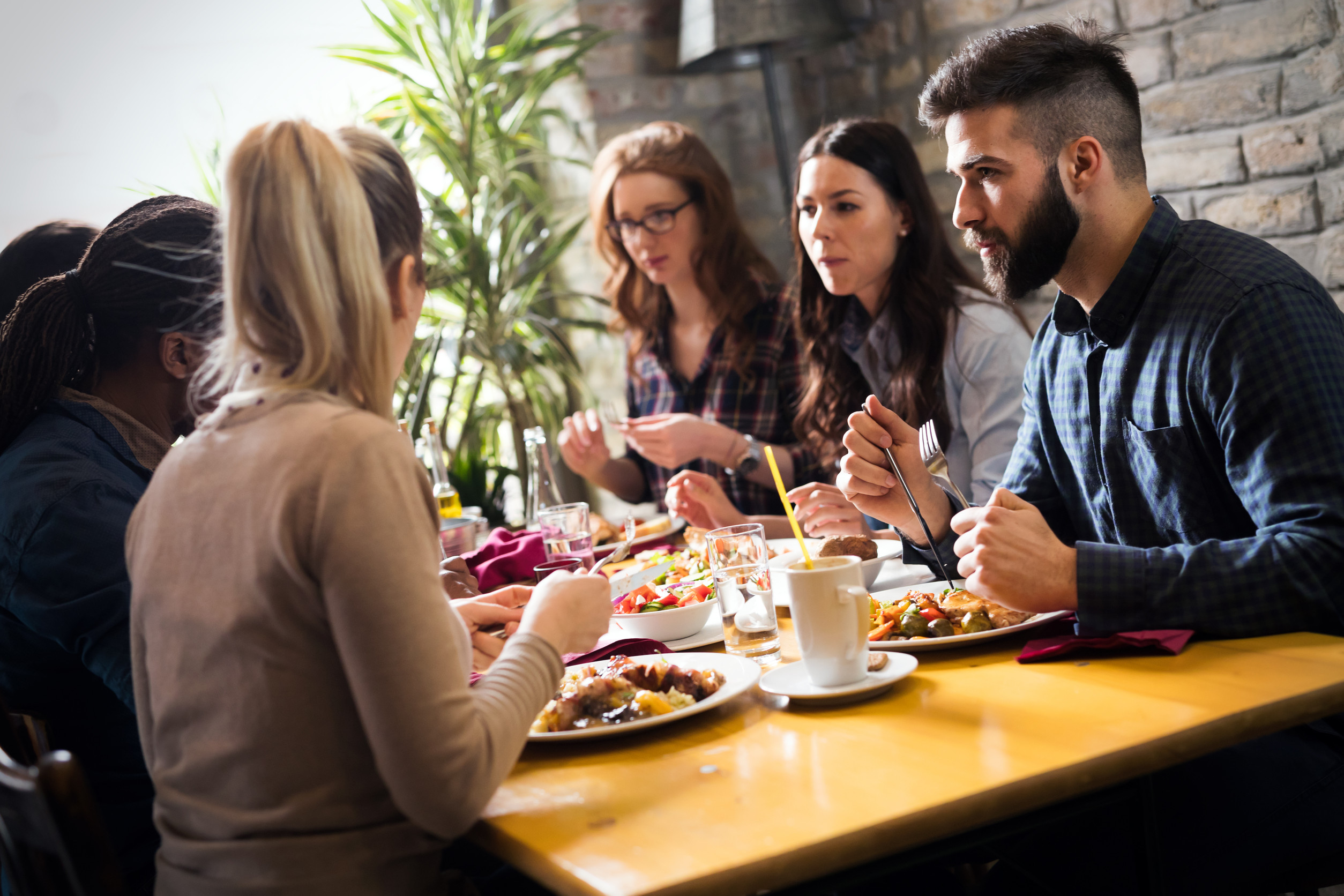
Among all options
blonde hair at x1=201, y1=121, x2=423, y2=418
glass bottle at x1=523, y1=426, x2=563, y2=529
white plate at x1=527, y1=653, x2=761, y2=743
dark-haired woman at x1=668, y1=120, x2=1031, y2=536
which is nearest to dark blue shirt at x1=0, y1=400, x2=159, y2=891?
blonde hair at x1=201, y1=121, x2=423, y2=418

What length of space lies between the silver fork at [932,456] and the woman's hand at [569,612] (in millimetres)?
558

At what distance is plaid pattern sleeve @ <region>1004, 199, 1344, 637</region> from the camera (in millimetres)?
1146

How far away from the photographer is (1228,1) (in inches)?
101

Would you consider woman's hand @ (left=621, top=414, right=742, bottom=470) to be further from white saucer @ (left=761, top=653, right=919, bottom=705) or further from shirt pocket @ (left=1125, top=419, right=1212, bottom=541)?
white saucer @ (left=761, top=653, right=919, bottom=705)

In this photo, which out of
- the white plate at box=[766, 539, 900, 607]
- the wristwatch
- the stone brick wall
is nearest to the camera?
the white plate at box=[766, 539, 900, 607]

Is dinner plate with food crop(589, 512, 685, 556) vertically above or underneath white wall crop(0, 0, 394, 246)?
underneath

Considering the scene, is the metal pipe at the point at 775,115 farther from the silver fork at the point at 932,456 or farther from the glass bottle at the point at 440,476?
the silver fork at the point at 932,456

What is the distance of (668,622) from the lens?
141cm

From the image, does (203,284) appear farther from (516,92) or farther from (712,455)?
(516,92)

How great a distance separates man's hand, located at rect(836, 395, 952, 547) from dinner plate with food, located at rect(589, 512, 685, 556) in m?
0.64

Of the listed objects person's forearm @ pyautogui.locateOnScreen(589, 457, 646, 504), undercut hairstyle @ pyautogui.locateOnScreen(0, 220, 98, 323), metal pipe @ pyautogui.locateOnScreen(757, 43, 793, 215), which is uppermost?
metal pipe @ pyautogui.locateOnScreen(757, 43, 793, 215)

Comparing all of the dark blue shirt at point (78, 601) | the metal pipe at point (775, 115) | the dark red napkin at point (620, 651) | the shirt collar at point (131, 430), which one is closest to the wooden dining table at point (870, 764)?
the dark red napkin at point (620, 651)

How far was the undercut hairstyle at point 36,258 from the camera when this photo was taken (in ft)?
6.45

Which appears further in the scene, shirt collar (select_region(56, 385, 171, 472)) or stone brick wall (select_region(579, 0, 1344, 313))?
stone brick wall (select_region(579, 0, 1344, 313))
